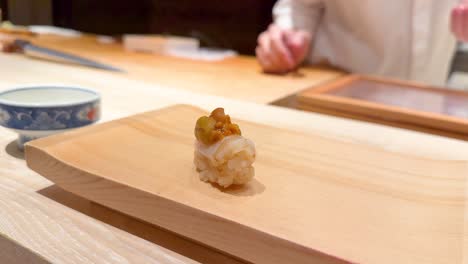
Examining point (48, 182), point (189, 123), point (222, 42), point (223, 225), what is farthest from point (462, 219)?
point (222, 42)

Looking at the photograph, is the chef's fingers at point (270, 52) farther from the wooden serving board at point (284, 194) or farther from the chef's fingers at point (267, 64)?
the wooden serving board at point (284, 194)

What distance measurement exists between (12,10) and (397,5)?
187cm

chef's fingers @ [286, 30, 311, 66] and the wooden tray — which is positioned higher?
chef's fingers @ [286, 30, 311, 66]

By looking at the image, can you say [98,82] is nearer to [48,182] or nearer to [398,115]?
[48,182]

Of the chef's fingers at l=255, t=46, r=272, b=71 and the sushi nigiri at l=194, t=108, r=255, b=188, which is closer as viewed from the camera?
the sushi nigiri at l=194, t=108, r=255, b=188

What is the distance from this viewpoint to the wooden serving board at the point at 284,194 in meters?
0.51

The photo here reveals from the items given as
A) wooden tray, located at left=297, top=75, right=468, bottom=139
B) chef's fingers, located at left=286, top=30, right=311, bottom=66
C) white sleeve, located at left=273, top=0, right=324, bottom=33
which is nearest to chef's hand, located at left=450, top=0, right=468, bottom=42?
wooden tray, located at left=297, top=75, right=468, bottom=139

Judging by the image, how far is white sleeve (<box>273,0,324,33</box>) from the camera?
1.94m

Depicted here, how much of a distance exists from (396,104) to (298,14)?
2.67 feet

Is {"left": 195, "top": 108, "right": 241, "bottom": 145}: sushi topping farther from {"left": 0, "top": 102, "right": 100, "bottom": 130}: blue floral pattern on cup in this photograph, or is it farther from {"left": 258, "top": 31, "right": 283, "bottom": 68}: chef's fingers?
{"left": 258, "top": 31, "right": 283, "bottom": 68}: chef's fingers

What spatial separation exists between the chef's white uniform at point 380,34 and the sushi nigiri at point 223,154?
135 cm

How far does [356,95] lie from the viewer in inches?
53.4

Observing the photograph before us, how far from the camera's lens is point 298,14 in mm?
1956

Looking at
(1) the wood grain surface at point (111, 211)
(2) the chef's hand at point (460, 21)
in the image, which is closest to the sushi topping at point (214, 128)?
(1) the wood grain surface at point (111, 211)
